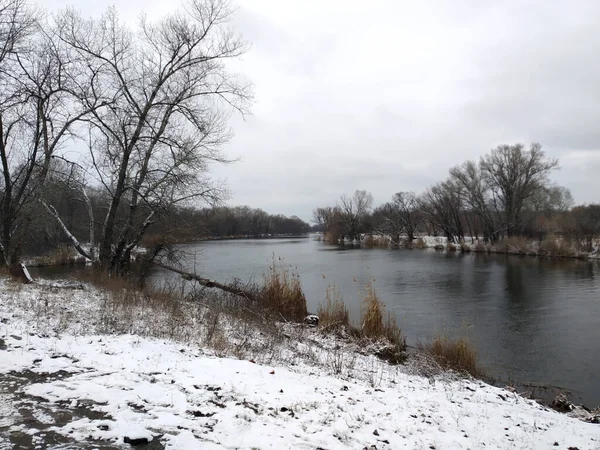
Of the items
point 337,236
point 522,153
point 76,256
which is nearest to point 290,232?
point 337,236

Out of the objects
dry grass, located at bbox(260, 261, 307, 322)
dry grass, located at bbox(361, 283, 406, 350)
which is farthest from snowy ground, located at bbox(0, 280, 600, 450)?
dry grass, located at bbox(260, 261, 307, 322)

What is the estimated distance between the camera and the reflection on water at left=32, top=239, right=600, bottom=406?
888 cm

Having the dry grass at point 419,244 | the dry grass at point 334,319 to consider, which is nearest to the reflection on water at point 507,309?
the dry grass at point 334,319

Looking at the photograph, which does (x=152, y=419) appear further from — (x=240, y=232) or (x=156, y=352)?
(x=240, y=232)

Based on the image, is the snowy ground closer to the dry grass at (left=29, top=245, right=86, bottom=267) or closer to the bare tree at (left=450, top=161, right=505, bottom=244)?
the dry grass at (left=29, top=245, right=86, bottom=267)

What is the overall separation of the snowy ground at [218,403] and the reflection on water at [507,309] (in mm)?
3490

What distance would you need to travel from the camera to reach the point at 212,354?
18.1 feet

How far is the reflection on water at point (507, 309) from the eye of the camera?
349 inches

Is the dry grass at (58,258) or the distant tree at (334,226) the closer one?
the dry grass at (58,258)

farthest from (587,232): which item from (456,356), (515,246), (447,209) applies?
A: (456,356)

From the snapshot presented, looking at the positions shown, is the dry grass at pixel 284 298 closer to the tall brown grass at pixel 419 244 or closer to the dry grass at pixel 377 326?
the dry grass at pixel 377 326

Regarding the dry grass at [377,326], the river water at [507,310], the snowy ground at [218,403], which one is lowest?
the river water at [507,310]

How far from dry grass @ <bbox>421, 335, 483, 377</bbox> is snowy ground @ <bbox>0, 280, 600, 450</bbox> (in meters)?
1.50

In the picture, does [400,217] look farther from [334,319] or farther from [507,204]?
[334,319]
